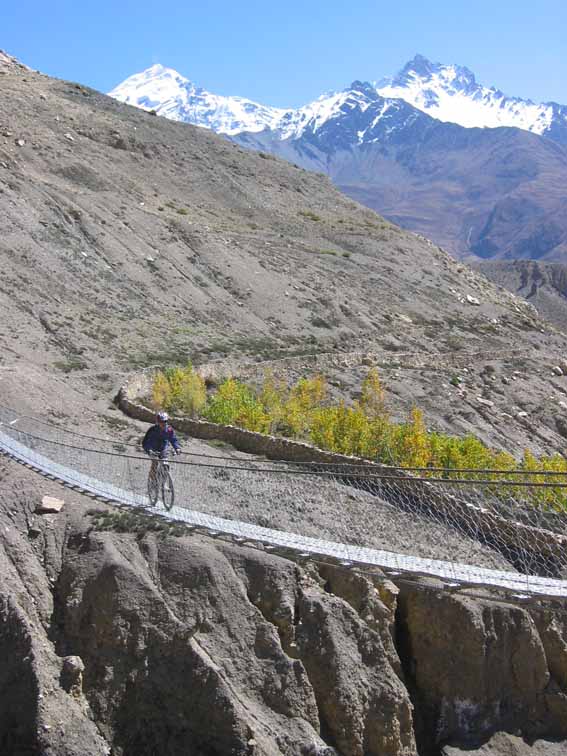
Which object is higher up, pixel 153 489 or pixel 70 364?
pixel 153 489

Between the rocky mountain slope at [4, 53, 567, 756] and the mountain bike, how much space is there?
2.72ft

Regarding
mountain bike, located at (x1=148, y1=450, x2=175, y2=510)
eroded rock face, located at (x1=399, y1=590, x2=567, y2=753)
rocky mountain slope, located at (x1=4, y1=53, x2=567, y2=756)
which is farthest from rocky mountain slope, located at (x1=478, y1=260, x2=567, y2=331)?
mountain bike, located at (x1=148, y1=450, x2=175, y2=510)

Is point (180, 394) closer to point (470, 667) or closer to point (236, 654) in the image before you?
point (470, 667)

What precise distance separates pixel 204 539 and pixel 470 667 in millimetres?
4351

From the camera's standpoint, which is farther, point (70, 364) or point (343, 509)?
point (70, 364)

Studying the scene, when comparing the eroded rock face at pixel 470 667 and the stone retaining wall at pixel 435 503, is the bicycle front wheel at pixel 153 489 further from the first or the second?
the eroded rock face at pixel 470 667

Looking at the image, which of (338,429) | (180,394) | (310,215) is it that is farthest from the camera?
(310,215)

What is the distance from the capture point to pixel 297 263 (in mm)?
54000

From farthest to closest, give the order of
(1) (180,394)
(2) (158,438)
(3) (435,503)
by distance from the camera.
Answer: (1) (180,394) < (3) (435,503) < (2) (158,438)

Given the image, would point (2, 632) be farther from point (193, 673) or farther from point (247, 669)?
point (247, 669)

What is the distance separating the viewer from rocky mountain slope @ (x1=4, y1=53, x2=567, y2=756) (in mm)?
9922

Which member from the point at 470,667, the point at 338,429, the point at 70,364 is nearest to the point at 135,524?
the point at 470,667

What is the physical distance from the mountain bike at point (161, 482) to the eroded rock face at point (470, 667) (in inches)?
151

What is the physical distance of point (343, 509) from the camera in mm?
15062
